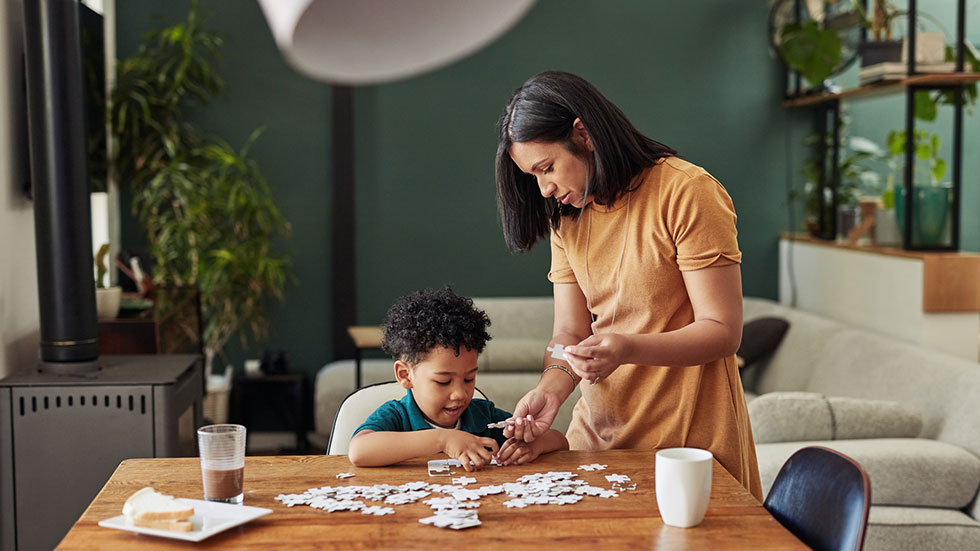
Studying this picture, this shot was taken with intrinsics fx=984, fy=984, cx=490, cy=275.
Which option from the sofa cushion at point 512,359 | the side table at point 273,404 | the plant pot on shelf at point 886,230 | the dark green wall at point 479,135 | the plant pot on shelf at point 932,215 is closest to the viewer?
the plant pot on shelf at point 932,215

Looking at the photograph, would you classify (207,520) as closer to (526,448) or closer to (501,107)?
(526,448)

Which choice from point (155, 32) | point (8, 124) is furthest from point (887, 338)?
point (155, 32)

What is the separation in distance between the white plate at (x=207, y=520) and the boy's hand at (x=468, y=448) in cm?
35

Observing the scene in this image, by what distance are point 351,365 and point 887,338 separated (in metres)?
2.57

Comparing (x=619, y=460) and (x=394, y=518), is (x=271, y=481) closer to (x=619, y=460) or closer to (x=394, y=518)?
(x=394, y=518)

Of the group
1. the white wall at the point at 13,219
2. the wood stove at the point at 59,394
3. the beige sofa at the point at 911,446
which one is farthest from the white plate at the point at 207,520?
the beige sofa at the point at 911,446

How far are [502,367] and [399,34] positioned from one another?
3.98m

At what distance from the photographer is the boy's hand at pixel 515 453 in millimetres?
1675

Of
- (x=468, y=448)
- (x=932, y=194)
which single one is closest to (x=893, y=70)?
(x=932, y=194)

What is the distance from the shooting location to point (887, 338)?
12.9 feet

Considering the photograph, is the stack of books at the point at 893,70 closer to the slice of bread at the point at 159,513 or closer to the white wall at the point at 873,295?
the white wall at the point at 873,295

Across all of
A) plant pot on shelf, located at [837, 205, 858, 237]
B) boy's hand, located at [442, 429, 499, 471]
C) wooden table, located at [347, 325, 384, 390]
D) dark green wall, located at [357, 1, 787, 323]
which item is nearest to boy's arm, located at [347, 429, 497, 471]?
boy's hand, located at [442, 429, 499, 471]

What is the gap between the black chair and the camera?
1.38 m

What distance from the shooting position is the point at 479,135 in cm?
540
